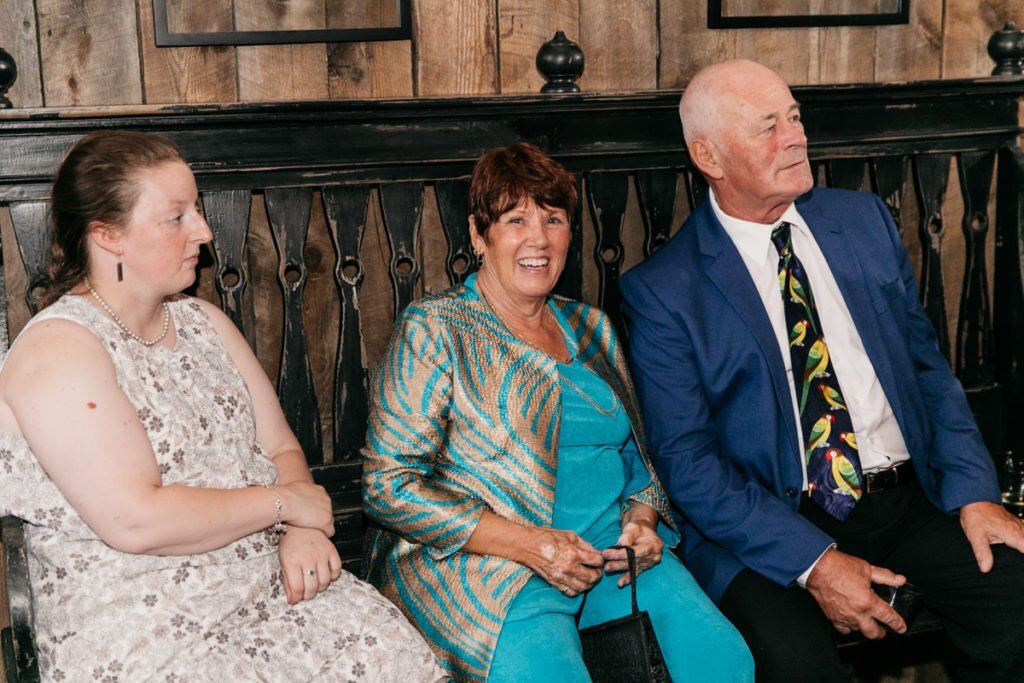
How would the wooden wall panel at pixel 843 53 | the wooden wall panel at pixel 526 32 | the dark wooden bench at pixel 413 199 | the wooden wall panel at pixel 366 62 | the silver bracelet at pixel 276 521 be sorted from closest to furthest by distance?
1. the silver bracelet at pixel 276 521
2. the dark wooden bench at pixel 413 199
3. the wooden wall panel at pixel 366 62
4. the wooden wall panel at pixel 526 32
5. the wooden wall panel at pixel 843 53

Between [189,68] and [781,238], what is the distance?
136 cm

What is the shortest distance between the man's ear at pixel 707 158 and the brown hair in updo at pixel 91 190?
1173 millimetres

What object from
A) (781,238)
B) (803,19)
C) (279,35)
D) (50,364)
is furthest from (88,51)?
(803,19)

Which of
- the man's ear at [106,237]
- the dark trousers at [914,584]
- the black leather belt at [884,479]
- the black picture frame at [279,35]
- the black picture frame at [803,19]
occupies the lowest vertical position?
the dark trousers at [914,584]

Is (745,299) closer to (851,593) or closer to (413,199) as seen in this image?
(851,593)

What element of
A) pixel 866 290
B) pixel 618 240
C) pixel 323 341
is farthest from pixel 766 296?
pixel 323 341

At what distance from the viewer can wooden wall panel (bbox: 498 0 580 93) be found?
2.81 metres

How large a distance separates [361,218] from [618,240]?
62cm

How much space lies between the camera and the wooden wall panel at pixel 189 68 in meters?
2.53

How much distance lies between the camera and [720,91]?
8.34ft

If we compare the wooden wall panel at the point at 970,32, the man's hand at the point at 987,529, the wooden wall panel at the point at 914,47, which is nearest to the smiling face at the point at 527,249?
the man's hand at the point at 987,529

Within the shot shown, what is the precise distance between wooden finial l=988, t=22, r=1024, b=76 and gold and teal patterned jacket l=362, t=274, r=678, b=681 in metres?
1.55

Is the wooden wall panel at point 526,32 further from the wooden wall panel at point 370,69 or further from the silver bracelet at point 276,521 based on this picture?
the silver bracelet at point 276,521

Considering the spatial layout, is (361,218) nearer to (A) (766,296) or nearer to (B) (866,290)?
(A) (766,296)
